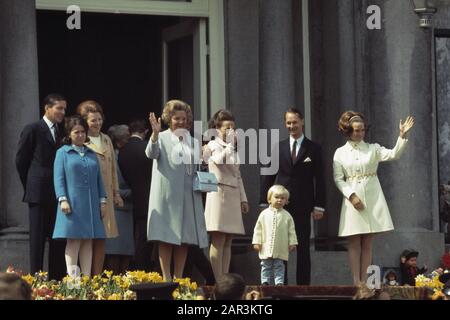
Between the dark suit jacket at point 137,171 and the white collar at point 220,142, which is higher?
the white collar at point 220,142

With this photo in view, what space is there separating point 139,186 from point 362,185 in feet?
8.46

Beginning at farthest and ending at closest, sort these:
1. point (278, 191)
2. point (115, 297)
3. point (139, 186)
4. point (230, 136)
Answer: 1. point (139, 186)
2. point (230, 136)
3. point (278, 191)
4. point (115, 297)

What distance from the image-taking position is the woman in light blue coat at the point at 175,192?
1797 cm

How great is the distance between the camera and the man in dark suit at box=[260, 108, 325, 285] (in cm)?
1898

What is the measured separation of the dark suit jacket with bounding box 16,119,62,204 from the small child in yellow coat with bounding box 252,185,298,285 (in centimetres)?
234

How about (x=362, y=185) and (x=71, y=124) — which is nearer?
(x=71, y=124)

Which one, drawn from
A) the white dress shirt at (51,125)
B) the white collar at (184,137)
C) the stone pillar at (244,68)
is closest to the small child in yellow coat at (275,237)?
the white collar at (184,137)

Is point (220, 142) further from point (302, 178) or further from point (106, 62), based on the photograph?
point (106, 62)

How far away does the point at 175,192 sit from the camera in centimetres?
1809

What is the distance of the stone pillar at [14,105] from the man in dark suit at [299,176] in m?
3.09

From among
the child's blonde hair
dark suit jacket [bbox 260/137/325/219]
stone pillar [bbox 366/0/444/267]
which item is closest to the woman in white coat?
dark suit jacket [bbox 260/137/325/219]

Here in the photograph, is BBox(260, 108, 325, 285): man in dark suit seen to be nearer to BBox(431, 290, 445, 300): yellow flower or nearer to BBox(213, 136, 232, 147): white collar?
BBox(213, 136, 232, 147): white collar

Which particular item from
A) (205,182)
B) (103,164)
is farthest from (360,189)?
(103,164)

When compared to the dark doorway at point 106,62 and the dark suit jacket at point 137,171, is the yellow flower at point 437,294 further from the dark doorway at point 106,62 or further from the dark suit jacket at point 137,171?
the dark doorway at point 106,62
